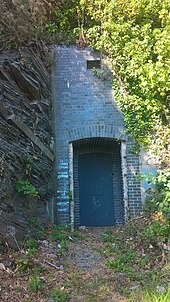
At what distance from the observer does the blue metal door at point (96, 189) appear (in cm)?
859

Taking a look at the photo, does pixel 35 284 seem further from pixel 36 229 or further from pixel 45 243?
pixel 36 229

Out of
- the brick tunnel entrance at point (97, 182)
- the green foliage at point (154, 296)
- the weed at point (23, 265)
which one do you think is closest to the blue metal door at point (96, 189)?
the brick tunnel entrance at point (97, 182)

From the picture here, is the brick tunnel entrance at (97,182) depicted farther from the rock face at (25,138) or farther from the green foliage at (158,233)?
the green foliage at (158,233)

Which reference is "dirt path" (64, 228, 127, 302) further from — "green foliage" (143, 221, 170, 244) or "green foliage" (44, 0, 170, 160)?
"green foliage" (44, 0, 170, 160)

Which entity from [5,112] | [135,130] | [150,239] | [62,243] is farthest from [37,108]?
[150,239]

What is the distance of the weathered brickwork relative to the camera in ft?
25.5

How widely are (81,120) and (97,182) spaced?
172 centimetres

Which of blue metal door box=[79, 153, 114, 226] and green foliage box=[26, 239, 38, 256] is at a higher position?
blue metal door box=[79, 153, 114, 226]

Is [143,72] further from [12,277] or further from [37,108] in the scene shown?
[12,277]

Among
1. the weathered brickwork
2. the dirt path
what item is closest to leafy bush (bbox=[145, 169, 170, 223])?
the weathered brickwork

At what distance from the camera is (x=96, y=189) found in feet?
28.7

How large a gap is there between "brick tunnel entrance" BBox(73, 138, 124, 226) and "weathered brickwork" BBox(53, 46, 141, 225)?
0.03 m

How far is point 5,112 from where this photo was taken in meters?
6.03

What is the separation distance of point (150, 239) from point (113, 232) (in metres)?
1.57
